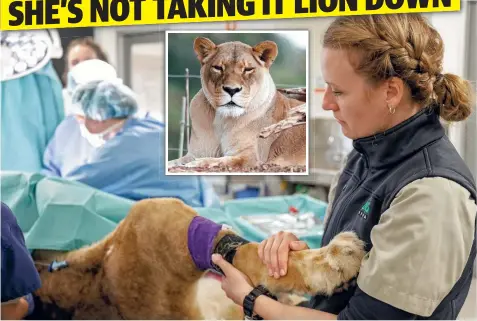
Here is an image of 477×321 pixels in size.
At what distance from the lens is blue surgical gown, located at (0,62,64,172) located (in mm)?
1351

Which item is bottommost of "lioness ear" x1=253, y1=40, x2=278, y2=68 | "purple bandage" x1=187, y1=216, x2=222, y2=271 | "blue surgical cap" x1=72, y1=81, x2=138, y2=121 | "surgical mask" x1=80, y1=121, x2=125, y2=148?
"purple bandage" x1=187, y1=216, x2=222, y2=271

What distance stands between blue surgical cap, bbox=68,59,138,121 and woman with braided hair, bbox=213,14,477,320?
1.92 feet

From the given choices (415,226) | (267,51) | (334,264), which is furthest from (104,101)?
(415,226)

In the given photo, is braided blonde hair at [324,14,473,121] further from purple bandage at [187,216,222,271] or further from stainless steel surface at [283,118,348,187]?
purple bandage at [187,216,222,271]

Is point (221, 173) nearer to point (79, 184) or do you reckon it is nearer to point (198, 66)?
point (198, 66)

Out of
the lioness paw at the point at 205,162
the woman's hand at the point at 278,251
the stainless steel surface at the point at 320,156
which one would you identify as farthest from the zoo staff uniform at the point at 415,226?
the lioness paw at the point at 205,162

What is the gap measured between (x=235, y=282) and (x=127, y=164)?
1.55 ft

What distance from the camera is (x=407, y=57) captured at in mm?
881

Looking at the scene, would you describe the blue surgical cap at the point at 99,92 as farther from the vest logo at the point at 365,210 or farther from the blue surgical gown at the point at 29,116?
the vest logo at the point at 365,210

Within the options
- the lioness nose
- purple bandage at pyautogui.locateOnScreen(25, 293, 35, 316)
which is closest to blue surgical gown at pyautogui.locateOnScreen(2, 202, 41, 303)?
purple bandage at pyautogui.locateOnScreen(25, 293, 35, 316)

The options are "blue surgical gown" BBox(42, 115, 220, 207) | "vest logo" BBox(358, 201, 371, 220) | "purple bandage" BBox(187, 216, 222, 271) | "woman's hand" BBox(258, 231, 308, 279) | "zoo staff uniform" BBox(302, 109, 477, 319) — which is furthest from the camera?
"blue surgical gown" BBox(42, 115, 220, 207)

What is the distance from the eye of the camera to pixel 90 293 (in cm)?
141

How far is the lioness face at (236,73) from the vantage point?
4.17 feet

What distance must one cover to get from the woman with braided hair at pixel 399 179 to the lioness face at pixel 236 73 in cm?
32
